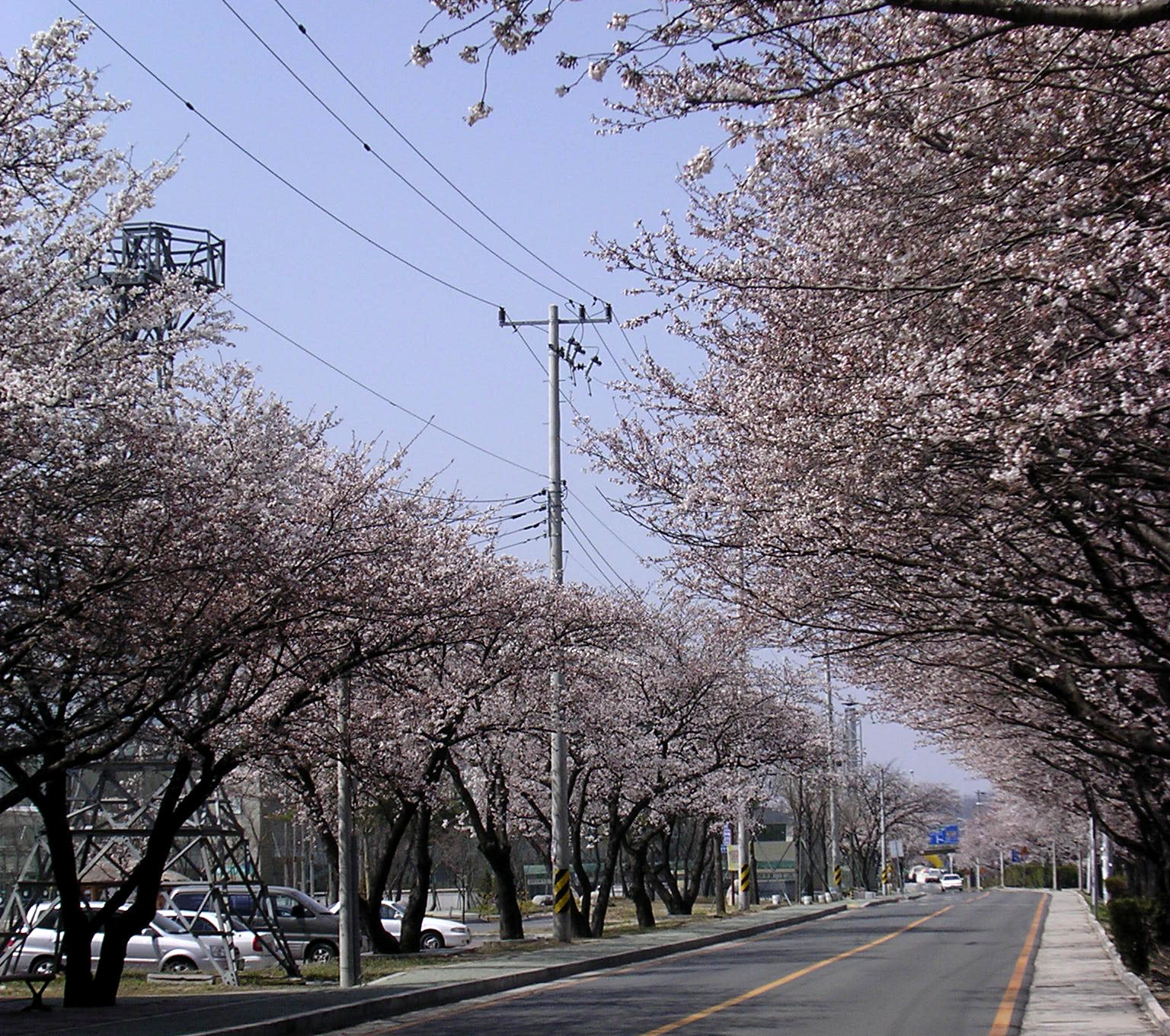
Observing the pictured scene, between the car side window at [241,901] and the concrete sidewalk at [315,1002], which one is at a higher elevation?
the car side window at [241,901]

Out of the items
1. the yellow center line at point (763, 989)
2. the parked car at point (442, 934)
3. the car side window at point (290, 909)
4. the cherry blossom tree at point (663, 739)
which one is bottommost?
the parked car at point (442, 934)

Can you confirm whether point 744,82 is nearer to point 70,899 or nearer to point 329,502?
point 329,502

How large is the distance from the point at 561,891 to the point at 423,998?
443 inches

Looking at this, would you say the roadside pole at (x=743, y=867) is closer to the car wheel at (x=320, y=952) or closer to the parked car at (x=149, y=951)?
the car wheel at (x=320, y=952)

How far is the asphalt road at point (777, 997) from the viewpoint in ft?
47.6

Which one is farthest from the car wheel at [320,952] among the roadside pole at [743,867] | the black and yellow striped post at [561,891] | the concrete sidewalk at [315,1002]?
the roadside pole at [743,867]

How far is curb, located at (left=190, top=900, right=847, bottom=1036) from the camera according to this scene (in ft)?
47.6

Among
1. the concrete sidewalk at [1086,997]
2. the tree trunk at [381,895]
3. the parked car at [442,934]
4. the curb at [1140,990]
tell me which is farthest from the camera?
the parked car at [442,934]

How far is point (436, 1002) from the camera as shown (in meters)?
18.3

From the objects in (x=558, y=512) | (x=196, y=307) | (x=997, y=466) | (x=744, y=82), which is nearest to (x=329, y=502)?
(x=196, y=307)

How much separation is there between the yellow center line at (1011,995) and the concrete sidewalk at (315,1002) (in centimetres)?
704

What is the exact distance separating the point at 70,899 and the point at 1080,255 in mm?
14677

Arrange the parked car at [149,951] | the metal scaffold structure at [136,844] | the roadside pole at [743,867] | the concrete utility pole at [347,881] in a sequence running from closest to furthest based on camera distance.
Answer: the concrete utility pole at [347,881]
the metal scaffold structure at [136,844]
the parked car at [149,951]
the roadside pole at [743,867]

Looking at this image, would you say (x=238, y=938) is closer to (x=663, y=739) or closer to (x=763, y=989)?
(x=763, y=989)
